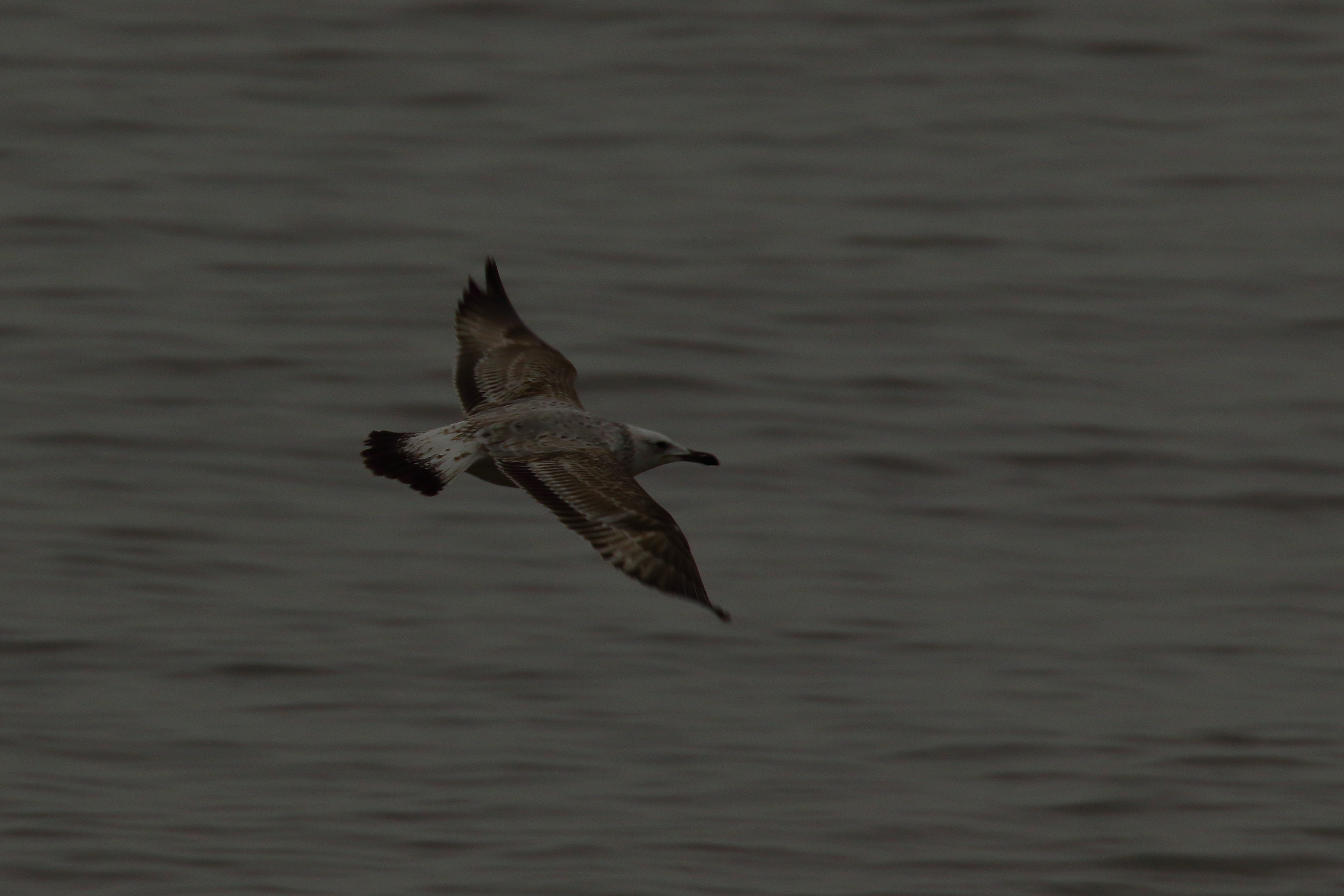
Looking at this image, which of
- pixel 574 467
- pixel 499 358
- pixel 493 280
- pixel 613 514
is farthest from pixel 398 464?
pixel 493 280

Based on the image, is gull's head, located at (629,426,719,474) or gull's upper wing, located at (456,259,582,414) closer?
gull's head, located at (629,426,719,474)

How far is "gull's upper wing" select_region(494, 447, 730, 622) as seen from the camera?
7.50m

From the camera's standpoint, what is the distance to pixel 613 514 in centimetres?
771

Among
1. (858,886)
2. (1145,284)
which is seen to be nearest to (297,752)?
(858,886)

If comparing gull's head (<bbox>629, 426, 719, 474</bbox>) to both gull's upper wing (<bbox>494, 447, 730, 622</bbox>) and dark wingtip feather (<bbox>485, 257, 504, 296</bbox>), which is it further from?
dark wingtip feather (<bbox>485, 257, 504, 296</bbox>)

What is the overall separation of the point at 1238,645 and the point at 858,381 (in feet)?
10.7

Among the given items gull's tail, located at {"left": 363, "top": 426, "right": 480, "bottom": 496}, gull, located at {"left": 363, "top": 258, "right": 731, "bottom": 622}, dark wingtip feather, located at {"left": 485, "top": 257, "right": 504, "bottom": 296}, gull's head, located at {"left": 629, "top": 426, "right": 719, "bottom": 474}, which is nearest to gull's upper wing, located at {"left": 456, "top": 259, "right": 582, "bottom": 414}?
dark wingtip feather, located at {"left": 485, "top": 257, "right": 504, "bottom": 296}

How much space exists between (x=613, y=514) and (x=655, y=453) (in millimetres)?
699

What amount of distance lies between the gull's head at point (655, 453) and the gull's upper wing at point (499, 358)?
0.77m

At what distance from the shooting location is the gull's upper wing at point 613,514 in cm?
750

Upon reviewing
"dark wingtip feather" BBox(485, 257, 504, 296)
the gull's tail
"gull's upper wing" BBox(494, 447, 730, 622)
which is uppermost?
"dark wingtip feather" BBox(485, 257, 504, 296)

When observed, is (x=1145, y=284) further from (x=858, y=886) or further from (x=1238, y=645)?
(x=858, y=886)

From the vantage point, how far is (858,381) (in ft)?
44.6

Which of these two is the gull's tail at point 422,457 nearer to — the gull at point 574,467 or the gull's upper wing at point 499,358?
the gull at point 574,467
